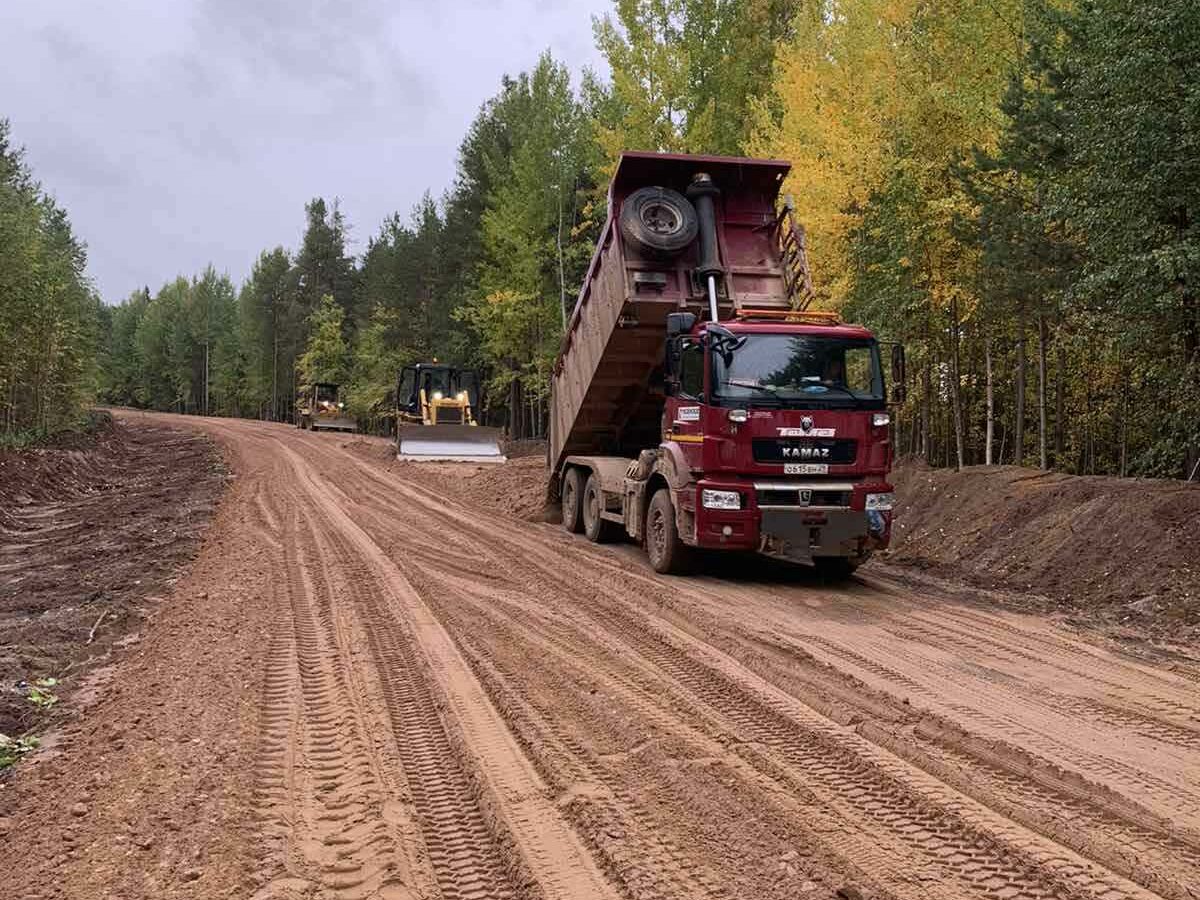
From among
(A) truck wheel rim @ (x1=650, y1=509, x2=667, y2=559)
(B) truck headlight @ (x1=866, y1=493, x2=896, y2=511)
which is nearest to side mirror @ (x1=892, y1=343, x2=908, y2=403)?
(B) truck headlight @ (x1=866, y1=493, x2=896, y2=511)

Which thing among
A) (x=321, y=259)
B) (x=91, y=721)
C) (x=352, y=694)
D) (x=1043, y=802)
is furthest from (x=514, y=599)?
(x=321, y=259)

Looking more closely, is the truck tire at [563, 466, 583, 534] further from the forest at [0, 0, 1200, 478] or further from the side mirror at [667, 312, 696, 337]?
the forest at [0, 0, 1200, 478]

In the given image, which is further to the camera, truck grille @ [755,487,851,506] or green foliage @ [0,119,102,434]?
green foliage @ [0,119,102,434]

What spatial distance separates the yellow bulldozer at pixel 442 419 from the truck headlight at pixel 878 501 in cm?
1631

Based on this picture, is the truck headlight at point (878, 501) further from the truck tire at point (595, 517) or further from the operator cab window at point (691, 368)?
the truck tire at point (595, 517)

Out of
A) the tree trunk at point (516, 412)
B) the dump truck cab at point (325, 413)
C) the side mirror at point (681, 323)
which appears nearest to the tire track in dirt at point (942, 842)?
the side mirror at point (681, 323)

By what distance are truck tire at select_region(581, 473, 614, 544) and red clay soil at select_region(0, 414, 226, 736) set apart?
5.08 m

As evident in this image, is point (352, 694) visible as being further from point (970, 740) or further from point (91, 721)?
point (970, 740)

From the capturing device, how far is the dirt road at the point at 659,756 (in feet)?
10.1

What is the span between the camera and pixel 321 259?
63.1 m

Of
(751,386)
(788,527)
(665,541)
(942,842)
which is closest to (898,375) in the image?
(751,386)

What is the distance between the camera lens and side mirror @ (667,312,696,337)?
9016 mm

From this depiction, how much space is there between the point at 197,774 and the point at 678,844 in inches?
86.4

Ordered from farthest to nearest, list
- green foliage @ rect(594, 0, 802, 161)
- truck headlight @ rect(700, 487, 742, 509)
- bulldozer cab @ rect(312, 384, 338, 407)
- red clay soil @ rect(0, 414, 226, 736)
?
bulldozer cab @ rect(312, 384, 338, 407), green foliage @ rect(594, 0, 802, 161), truck headlight @ rect(700, 487, 742, 509), red clay soil @ rect(0, 414, 226, 736)
